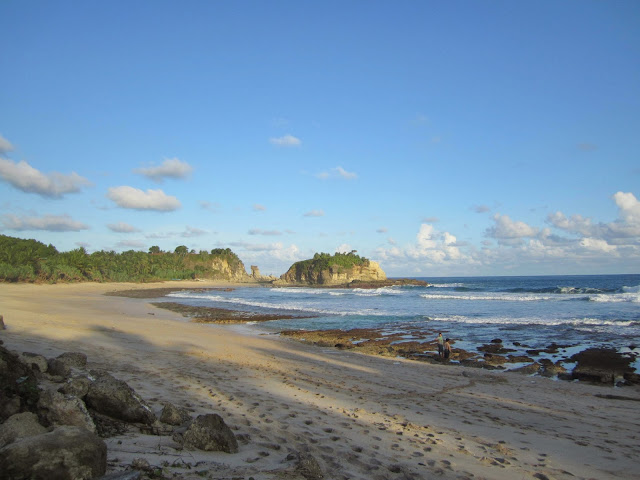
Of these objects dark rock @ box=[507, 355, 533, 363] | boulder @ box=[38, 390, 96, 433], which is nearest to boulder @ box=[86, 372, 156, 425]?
boulder @ box=[38, 390, 96, 433]

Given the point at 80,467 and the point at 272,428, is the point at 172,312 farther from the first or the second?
the point at 80,467

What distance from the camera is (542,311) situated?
3369 cm

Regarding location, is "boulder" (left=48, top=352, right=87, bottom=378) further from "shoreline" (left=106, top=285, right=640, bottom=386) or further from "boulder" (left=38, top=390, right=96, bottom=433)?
"shoreline" (left=106, top=285, right=640, bottom=386)

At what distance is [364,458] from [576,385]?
9941 millimetres

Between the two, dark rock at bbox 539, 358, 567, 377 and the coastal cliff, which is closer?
dark rock at bbox 539, 358, 567, 377

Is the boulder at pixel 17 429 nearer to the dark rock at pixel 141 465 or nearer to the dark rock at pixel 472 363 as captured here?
the dark rock at pixel 141 465

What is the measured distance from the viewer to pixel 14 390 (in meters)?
4.59

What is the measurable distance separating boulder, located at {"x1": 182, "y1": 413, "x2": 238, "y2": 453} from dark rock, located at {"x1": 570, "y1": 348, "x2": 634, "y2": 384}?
40.8 ft

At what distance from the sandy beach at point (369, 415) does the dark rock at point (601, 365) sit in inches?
36.9

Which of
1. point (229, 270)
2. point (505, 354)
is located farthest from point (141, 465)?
point (229, 270)

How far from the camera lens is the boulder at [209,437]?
4.61m

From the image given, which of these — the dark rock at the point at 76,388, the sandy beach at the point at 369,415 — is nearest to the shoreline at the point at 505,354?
the sandy beach at the point at 369,415

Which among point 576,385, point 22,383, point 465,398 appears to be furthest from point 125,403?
point 576,385

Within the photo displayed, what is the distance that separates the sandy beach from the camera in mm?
4832
